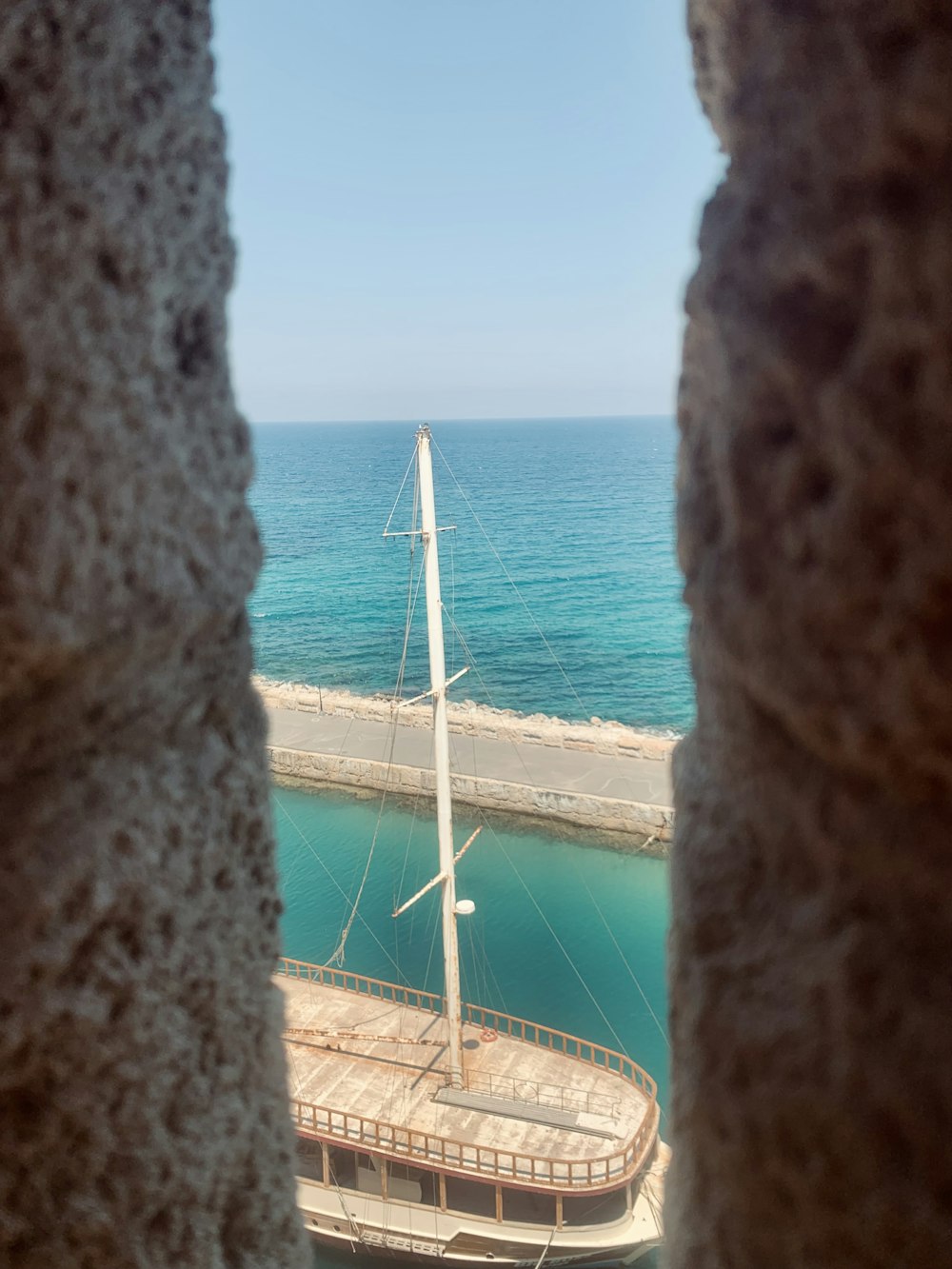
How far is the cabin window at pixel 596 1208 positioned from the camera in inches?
221

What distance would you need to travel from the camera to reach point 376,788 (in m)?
11.5

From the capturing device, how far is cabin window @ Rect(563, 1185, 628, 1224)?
5605 mm

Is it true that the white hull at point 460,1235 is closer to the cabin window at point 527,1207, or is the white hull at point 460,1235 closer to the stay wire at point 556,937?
the cabin window at point 527,1207

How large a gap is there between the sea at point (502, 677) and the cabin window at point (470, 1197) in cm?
77

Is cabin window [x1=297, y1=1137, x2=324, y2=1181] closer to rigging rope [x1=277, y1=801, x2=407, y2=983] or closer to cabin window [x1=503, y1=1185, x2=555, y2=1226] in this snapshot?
cabin window [x1=503, y1=1185, x2=555, y2=1226]

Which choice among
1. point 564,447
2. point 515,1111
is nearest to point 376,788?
point 515,1111

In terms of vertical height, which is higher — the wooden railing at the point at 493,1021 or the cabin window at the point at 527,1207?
the wooden railing at the point at 493,1021

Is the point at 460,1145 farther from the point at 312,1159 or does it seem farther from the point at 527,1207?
the point at 312,1159

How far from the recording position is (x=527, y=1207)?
568 cm

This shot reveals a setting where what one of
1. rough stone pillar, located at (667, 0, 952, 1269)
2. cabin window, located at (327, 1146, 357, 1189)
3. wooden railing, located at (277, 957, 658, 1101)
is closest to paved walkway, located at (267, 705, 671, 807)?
wooden railing, located at (277, 957, 658, 1101)

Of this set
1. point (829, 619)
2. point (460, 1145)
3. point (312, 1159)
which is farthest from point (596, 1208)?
point (829, 619)

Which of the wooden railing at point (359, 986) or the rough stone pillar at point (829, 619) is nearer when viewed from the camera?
the rough stone pillar at point (829, 619)

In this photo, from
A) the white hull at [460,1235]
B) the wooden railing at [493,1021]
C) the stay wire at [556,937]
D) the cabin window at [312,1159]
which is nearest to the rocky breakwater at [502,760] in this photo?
the stay wire at [556,937]

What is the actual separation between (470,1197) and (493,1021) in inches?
66.7
